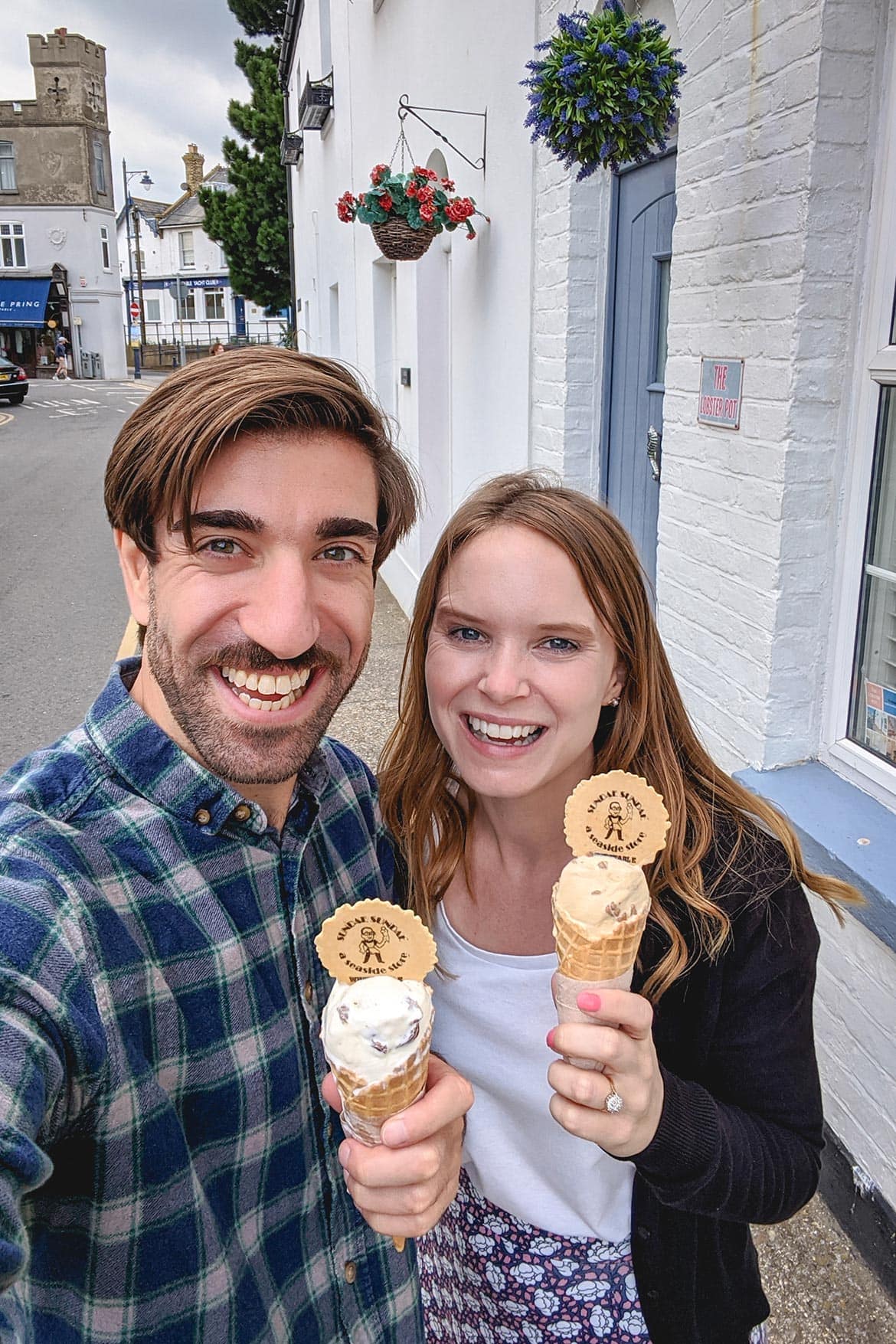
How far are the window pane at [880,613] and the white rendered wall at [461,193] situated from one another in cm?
218

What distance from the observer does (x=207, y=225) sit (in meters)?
25.2

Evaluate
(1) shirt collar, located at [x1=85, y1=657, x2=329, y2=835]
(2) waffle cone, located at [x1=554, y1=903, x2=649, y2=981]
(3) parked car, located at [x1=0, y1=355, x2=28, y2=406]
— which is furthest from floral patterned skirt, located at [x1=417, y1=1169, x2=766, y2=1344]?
(3) parked car, located at [x1=0, y1=355, x2=28, y2=406]

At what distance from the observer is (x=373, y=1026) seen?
1.24m

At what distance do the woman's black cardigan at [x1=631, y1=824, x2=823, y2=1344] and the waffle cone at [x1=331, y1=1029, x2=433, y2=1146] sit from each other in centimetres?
39

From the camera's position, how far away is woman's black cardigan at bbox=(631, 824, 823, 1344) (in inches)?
58.5

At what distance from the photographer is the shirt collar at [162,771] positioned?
1292 mm

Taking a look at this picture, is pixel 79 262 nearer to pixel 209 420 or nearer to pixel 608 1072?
pixel 209 420

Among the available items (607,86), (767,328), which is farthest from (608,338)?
(767,328)

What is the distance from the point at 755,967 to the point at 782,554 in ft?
5.16

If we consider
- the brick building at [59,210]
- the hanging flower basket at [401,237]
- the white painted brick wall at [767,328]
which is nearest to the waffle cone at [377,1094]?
the white painted brick wall at [767,328]

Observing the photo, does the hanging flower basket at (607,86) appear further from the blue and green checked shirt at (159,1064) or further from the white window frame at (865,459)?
the blue and green checked shirt at (159,1064)

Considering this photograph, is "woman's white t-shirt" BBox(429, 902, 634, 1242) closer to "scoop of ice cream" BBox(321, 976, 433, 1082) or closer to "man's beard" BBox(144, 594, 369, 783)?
"scoop of ice cream" BBox(321, 976, 433, 1082)

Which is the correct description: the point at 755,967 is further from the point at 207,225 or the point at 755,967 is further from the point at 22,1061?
the point at 207,225

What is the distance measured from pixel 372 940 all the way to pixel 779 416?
2.07 m
